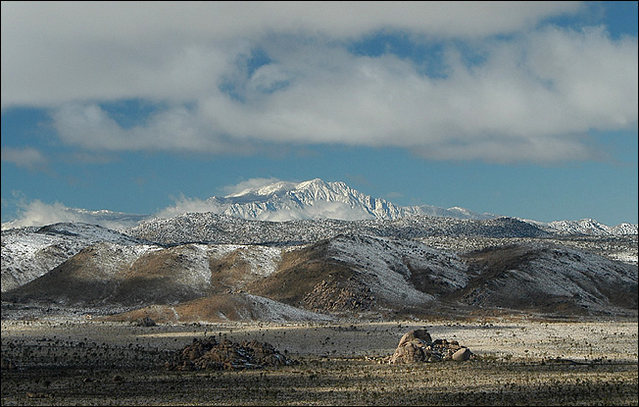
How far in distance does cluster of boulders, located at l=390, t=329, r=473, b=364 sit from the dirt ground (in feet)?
4.42

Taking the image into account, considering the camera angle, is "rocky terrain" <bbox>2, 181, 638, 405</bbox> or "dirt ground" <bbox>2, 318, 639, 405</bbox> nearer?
"dirt ground" <bbox>2, 318, 639, 405</bbox>

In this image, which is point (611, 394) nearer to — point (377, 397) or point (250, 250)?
point (377, 397)

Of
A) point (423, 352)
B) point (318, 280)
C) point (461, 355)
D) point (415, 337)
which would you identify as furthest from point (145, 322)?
point (461, 355)

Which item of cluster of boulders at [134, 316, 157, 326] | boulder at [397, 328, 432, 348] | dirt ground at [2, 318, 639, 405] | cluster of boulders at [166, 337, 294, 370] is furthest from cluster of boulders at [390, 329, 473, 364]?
cluster of boulders at [134, 316, 157, 326]

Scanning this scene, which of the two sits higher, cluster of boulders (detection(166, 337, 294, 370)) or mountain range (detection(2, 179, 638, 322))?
mountain range (detection(2, 179, 638, 322))

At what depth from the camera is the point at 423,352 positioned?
5762cm

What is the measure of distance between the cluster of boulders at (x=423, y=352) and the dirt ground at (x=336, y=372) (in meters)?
1.35

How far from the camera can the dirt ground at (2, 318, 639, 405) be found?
41531mm

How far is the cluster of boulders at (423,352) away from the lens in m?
57.1

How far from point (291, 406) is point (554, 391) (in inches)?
587

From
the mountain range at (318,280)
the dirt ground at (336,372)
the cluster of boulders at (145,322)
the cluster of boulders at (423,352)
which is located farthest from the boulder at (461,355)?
the cluster of boulders at (145,322)

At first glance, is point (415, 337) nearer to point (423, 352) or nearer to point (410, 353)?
point (423, 352)

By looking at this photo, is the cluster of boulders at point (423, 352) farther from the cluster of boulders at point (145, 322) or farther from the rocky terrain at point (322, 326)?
the cluster of boulders at point (145, 322)

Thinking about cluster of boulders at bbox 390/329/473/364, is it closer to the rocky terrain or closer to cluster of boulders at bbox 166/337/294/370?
the rocky terrain
